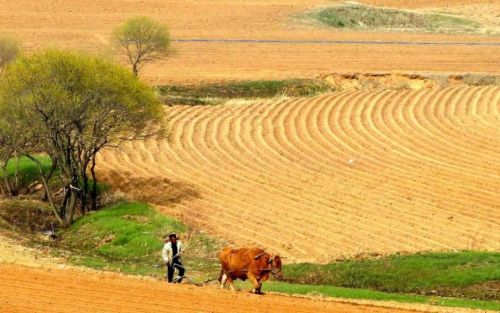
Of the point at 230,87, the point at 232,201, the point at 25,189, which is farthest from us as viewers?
the point at 230,87

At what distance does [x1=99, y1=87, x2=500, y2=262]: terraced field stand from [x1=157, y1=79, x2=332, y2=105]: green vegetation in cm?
371

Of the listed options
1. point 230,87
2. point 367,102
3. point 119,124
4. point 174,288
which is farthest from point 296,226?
point 230,87

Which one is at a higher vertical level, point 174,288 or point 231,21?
point 231,21

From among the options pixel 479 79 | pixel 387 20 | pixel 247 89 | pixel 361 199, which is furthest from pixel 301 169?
pixel 387 20

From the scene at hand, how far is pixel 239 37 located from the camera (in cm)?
8775

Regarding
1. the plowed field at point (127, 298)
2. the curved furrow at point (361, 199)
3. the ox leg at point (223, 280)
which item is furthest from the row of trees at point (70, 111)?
the ox leg at point (223, 280)

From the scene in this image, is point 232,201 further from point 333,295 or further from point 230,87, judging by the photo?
point 230,87

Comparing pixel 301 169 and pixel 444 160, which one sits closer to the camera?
pixel 301 169

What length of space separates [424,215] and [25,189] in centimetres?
1732

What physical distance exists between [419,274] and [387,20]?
7242 centimetres

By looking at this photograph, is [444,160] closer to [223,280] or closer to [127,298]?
[223,280]

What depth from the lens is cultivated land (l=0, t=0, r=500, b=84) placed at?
245 feet

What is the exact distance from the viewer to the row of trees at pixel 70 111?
4175 cm

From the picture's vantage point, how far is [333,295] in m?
29.3
